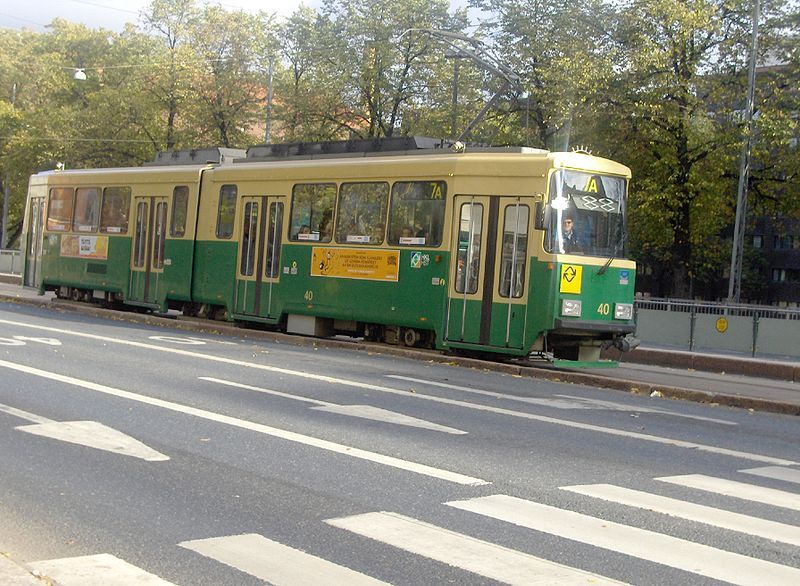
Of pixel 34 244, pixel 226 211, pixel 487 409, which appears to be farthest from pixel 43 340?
pixel 34 244

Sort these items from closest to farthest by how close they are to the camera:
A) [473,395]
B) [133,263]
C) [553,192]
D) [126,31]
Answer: [473,395] < [553,192] < [133,263] < [126,31]

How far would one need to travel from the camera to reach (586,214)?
1888 cm

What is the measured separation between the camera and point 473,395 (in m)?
14.4

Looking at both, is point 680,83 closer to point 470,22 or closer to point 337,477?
point 470,22

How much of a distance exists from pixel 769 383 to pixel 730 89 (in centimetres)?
2365

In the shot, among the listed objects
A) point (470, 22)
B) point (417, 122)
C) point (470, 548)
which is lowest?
point (470, 548)

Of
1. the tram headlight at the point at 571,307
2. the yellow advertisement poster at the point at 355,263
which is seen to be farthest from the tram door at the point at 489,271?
the yellow advertisement poster at the point at 355,263

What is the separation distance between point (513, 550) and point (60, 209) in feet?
84.2

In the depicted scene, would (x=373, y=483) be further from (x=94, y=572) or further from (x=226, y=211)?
(x=226, y=211)

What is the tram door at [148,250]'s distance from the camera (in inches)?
1040

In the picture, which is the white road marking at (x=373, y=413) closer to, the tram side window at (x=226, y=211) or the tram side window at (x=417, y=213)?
the tram side window at (x=417, y=213)

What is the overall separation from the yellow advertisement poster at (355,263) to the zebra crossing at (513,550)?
1246cm

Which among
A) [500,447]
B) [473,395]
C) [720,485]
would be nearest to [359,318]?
[473,395]

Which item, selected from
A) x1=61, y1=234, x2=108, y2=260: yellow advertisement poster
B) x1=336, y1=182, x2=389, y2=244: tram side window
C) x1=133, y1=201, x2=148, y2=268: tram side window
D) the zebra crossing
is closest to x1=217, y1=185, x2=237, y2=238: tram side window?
x1=133, y1=201, x2=148, y2=268: tram side window
